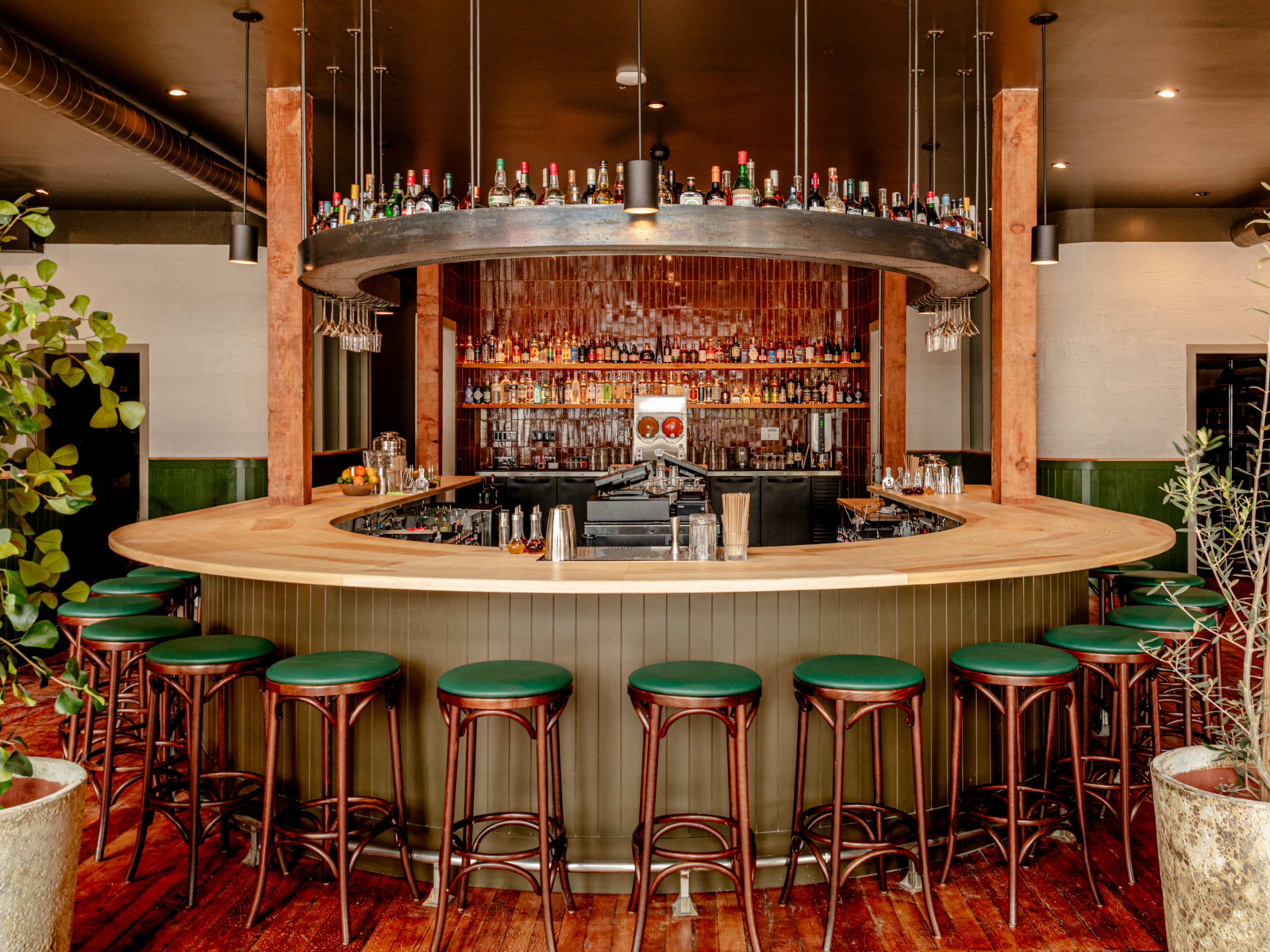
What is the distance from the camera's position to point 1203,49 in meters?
4.82

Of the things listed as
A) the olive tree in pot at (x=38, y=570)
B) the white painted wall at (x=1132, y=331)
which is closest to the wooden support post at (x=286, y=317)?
the olive tree in pot at (x=38, y=570)

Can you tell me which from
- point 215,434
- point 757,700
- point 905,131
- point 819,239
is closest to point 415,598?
point 757,700

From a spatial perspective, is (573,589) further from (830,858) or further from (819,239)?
(819,239)

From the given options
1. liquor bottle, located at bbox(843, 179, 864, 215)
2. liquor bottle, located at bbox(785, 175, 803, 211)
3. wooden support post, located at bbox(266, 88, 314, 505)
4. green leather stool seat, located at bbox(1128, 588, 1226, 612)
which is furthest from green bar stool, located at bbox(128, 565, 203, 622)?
green leather stool seat, located at bbox(1128, 588, 1226, 612)

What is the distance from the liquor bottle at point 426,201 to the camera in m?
3.97

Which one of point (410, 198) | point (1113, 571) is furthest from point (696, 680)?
point (1113, 571)

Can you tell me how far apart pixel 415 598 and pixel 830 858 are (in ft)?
5.28

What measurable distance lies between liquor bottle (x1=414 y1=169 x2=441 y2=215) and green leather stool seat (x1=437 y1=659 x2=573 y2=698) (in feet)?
6.05

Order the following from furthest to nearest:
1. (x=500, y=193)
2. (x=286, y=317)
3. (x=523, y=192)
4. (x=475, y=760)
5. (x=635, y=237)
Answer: (x=286, y=317), (x=523, y=192), (x=500, y=193), (x=635, y=237), (x=475, y=760)

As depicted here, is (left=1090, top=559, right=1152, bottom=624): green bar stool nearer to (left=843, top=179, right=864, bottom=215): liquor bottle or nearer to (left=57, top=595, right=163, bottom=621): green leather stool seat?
(left=843, top=179, right=864, bottom=215): liquor bottle

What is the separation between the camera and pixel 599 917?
9.59 feet

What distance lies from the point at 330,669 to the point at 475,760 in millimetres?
562

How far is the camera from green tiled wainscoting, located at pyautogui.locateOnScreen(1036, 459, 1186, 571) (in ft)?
27.3

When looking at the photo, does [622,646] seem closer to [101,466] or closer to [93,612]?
[93,612]
